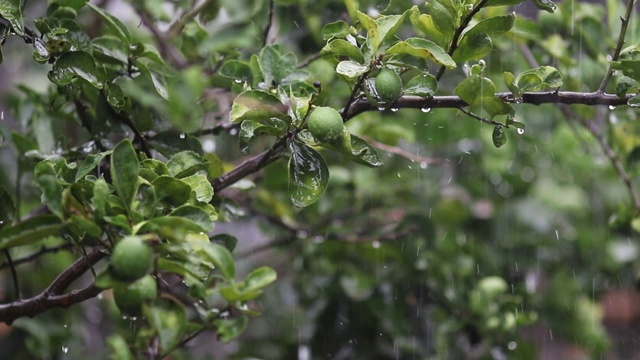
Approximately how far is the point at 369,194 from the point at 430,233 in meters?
0.19

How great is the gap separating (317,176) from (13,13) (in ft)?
1.35

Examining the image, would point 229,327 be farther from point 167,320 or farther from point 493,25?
point 493,25

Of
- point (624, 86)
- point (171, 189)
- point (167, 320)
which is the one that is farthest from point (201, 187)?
point (624, 86)

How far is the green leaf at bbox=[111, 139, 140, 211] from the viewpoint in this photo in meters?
0.69

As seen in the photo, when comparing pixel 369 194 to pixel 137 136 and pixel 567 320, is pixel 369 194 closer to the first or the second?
pixel 567 320

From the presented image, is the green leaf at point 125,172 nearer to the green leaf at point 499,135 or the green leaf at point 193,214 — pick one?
the green leaf at point 193,214

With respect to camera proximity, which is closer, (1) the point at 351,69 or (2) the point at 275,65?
(1) the point at 351,69

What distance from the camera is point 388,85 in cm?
78

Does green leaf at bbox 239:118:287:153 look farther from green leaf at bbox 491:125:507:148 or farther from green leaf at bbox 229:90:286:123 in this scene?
green leaf at bbox 491:125:507:148

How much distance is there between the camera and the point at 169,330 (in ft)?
2.37

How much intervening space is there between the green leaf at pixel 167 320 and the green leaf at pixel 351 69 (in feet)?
0.99

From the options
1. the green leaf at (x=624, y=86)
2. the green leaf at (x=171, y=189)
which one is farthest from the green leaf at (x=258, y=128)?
the green leaf at (x=624, y=86)

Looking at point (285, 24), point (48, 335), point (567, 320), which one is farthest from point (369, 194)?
point (48, 335)

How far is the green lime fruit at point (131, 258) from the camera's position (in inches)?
24.9
